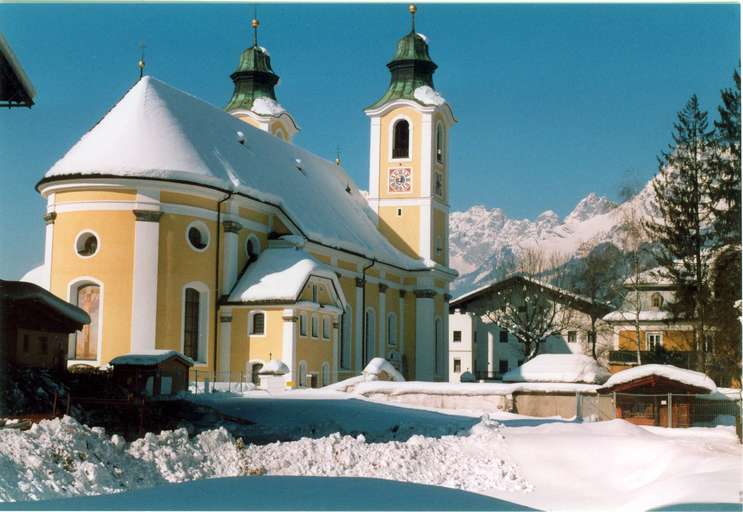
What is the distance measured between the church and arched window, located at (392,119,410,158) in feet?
21.5

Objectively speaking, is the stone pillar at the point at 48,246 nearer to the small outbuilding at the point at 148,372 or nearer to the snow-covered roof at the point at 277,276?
the snow-covered roof at the point at 277,276

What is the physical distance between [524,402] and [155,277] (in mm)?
12840

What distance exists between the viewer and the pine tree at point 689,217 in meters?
37.8

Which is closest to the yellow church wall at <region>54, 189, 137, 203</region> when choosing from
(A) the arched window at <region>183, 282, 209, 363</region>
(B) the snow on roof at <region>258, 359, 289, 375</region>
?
(A) the arched window at <region>183, 282, 209, 363</region>

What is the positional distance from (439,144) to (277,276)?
68.0ft

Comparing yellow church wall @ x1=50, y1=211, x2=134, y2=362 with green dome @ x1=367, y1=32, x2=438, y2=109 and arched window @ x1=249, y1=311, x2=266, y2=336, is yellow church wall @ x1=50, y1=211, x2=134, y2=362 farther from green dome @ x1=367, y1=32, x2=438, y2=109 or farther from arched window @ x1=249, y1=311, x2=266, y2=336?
green dome @ x1=367, y1=32, x2=438, y2=109

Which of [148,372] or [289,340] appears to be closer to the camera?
[148,372]

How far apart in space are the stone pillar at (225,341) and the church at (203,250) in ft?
0.12

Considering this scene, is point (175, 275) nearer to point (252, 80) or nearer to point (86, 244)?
A: point (86, 244)

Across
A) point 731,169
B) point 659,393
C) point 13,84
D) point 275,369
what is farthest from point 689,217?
point 13,84

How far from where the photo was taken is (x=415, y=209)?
183 ft

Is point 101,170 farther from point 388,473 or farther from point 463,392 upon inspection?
point 388,473

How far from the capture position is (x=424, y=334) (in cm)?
5491

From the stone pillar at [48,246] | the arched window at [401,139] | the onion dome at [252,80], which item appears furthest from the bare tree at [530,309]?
the stone pillar at [48,246]
